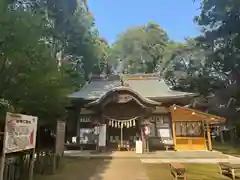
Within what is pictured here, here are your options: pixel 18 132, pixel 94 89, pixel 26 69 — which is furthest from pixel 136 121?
pixel 18 132

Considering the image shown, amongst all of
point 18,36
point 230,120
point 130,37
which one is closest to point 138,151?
point 18,36

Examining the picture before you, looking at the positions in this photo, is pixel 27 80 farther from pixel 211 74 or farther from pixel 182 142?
pixel 211 74

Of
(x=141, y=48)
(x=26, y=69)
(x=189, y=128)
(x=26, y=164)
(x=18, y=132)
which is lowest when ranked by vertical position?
(x=26, y=164)

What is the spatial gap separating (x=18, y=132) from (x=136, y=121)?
448 inches

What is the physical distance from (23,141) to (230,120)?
2171cm

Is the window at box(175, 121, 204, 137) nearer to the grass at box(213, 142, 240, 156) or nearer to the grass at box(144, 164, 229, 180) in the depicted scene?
the grass at box(213, 142, 240, 156)

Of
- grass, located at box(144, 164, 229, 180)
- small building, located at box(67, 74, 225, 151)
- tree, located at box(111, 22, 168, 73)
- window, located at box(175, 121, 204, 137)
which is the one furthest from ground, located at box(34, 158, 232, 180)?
tree, located at box(111, 22, 168, 73)

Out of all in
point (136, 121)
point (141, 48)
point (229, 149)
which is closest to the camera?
point (136, 121)

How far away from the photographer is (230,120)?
917 inches

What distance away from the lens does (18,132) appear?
512 cm

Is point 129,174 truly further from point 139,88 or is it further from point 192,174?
point 139,88

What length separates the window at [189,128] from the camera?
16.4 m

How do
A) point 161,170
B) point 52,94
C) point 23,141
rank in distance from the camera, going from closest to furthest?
1. point 23,141
2. point 52,94
3. point 161,170

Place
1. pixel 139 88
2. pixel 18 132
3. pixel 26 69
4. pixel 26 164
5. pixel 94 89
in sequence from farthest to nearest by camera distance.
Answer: pixel 94 89
pixel 139 88
pixel 26 164
pixel 26 69
pixel 18 132
